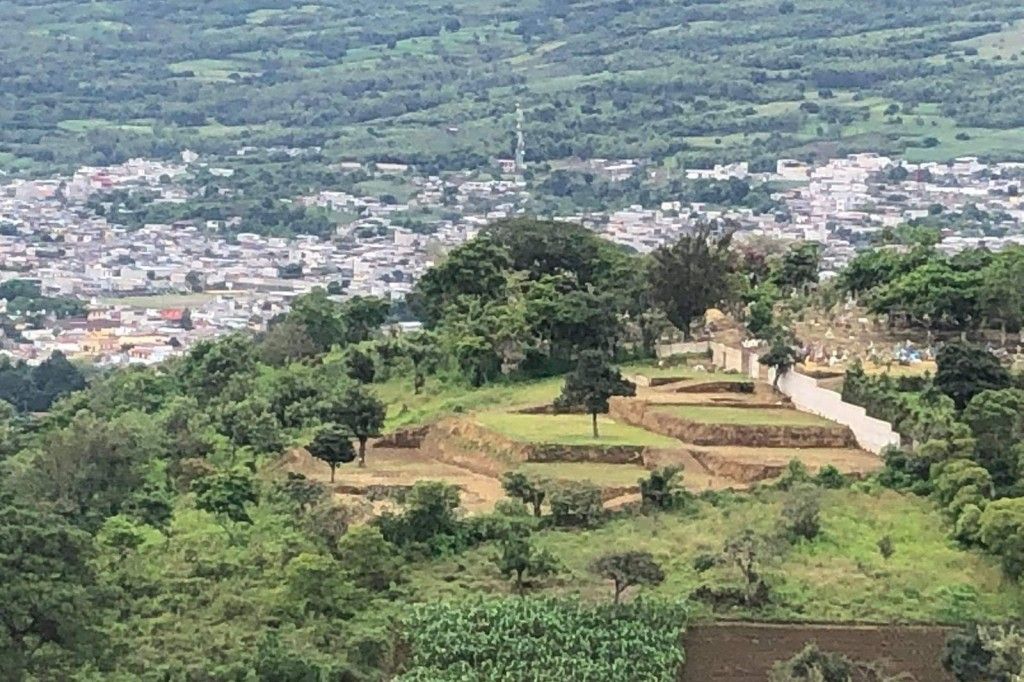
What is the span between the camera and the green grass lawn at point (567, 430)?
23.5 m

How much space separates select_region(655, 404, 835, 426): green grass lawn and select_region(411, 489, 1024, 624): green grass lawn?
2.74m

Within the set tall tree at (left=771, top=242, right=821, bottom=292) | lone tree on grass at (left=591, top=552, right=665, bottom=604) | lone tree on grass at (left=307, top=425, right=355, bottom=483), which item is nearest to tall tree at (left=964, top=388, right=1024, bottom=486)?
lone tree on grass at (left=591, top=552, right=665, bottom=604)

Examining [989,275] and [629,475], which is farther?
[989,275]

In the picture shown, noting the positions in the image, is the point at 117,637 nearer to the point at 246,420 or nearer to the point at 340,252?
the point at 246,420

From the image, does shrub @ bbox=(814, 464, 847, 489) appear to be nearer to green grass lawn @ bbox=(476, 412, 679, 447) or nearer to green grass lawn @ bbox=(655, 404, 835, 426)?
green grass lawn @ bbox=(655, 404, 835, 426)

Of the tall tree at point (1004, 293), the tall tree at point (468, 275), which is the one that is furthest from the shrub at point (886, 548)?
the tall tree at point (468, 275)

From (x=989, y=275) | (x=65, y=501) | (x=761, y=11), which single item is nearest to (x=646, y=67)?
(x=761, y=11)

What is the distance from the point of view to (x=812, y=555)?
1955cm

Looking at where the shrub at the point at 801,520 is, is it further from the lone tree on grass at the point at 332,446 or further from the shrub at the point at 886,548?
the lone tree on grass at the point at 332,446

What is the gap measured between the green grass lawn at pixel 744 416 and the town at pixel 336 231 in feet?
69.9

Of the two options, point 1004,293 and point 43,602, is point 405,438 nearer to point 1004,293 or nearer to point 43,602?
point 1004,293

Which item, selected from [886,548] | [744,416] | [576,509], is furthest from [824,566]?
[744,416]

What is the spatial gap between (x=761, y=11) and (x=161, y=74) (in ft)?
78.3

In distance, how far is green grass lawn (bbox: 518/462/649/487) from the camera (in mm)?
22188
